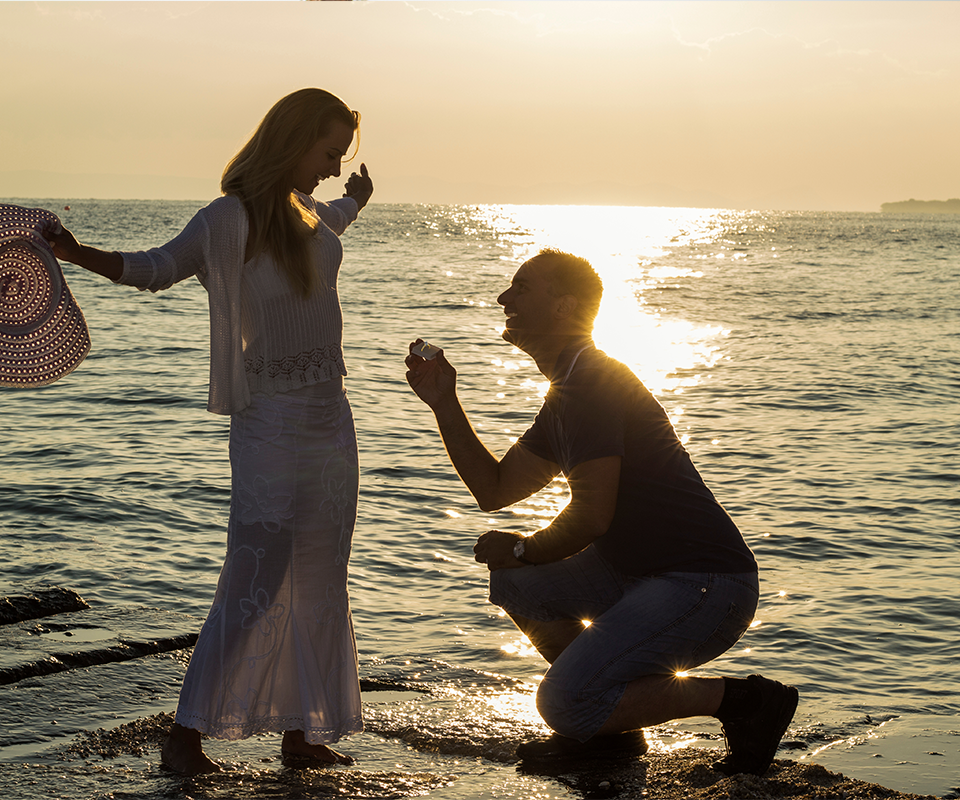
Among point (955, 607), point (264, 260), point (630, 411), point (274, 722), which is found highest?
point (264, 260)

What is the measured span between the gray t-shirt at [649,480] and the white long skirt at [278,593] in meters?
0.89

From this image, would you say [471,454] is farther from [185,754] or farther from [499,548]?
[185,754]

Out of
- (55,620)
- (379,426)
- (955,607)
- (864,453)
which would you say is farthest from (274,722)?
(864,453)

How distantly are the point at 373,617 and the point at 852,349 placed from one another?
16.9 m

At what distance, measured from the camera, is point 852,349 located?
808 inches

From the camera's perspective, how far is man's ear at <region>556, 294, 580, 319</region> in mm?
3818

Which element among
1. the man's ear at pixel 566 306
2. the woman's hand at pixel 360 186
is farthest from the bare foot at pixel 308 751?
the woman's hand at pixel 360 186

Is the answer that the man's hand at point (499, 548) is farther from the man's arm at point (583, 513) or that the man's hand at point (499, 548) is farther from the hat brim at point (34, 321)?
the hat brim at point (34, 321)

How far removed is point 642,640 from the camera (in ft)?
11.9

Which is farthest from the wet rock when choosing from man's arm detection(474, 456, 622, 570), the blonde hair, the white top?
man's arm detection(474, 456, 622, 570)

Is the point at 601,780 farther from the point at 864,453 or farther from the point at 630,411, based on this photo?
the point at 864,453

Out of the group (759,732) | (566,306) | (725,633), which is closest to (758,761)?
(759,732)

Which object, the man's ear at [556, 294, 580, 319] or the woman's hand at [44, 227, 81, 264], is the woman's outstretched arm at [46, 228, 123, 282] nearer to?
the woman's hand at [44, 227, 81, 264]

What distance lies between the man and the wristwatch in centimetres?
2
